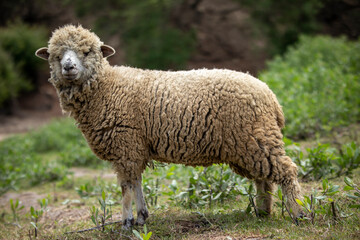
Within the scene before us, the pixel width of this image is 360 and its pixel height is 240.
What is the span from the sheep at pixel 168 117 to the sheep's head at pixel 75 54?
10 mm

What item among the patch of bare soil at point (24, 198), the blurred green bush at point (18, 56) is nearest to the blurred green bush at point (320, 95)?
the patch of bare soil at point (24, 198)

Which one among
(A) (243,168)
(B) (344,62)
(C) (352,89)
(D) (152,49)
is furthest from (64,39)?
(D) (152,49)

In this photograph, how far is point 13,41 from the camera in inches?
673

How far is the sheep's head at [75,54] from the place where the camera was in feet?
13.4

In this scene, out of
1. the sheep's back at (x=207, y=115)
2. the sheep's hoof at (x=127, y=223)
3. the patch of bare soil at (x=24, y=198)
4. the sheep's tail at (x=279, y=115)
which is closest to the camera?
the sheep's back at (x=207, y=115)

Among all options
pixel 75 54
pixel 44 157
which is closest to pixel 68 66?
pixel 75 54

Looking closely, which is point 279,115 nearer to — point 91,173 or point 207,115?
point 207,115

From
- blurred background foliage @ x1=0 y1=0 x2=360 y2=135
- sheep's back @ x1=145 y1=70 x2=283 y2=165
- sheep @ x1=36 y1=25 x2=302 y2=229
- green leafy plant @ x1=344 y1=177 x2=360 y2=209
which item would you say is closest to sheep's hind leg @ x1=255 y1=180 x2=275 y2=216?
sheep @ x1=36 y1=25 x2=302 y2=229

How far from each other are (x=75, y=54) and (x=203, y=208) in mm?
2248

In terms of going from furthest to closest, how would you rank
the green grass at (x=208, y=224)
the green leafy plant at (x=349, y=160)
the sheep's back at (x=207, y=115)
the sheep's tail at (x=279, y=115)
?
the green leafy plant at (x=349, y=160), the sheep's tail at (x=279, y=115), the sheep's back at (x=207, y=115), the green grass at (x=208, y=224)

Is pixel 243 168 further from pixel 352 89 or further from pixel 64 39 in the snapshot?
pixel 352 89

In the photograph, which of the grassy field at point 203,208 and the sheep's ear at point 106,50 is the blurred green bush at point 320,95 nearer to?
the grassy field at point 203,208

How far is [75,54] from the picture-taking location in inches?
161

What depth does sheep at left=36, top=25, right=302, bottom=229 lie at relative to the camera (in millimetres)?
3742
